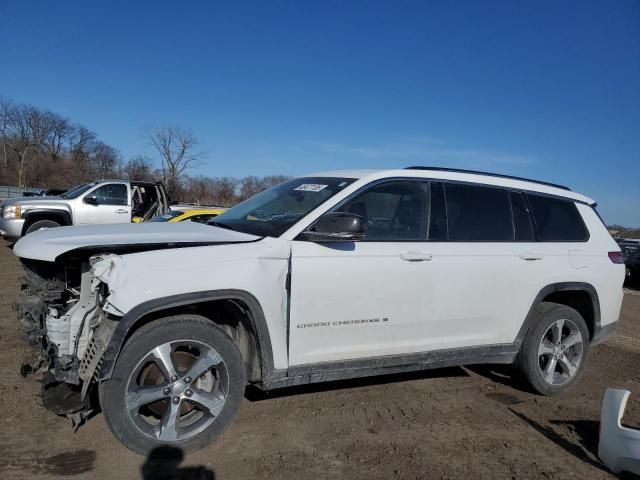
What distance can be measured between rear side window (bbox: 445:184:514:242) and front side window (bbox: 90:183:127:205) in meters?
10.9

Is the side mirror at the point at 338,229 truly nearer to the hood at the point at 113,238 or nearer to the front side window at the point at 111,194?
the hood at the point at 113,238

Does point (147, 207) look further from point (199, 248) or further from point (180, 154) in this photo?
point (180, 154)

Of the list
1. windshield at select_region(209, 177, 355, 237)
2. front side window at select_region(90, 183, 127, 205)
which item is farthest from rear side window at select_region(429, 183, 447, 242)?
front side window at select_region(90, 183, 127, 205)

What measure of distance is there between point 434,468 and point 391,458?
28cm

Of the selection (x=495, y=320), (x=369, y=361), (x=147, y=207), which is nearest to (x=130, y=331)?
(x=369, y=361)

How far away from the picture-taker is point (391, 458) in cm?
336

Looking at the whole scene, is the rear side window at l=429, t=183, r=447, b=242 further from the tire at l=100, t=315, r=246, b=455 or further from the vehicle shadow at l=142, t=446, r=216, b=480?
the vehicle shadow at l=142, t=446, r=216, b=480

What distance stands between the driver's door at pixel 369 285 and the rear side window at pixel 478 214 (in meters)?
0.27

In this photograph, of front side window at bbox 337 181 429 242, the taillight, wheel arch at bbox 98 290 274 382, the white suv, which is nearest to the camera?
wheel arch at bbox 98 290 274 382

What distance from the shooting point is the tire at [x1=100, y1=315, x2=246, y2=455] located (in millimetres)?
2992

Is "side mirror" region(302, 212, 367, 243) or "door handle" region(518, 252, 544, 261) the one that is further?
"door handle" region(518, 252, 544, 261)

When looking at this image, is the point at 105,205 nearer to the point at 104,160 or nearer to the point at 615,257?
the point at 615,257

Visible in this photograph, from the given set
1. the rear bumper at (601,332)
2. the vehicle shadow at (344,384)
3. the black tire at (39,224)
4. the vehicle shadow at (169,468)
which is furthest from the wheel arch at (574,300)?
the black tire at (39,224)

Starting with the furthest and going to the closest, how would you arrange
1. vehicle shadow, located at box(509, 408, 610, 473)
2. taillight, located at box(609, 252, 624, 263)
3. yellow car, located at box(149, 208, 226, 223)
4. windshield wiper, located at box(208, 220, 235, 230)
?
yellow car, located at box(149, 208, 226, 223), taillight, located at box(609, 252, 624, 263), windshield wiper, located at box(208, 220, 235, 230), vehicle shadow, located at box(509, 408, 610, 473)
